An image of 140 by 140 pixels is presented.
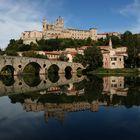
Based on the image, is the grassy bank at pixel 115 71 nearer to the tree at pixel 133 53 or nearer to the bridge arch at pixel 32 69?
the tree at pixel 133 53

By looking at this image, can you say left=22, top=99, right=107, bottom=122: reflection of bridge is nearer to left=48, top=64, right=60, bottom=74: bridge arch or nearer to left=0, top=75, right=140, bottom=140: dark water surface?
left=0, top=75, right=140, bottom=140: dark water surface

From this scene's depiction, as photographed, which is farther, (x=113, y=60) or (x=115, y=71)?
(x=113, y=60)

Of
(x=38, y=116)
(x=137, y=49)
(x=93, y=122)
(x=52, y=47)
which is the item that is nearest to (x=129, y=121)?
(x=93, y=122)

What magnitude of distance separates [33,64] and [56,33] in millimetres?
80615

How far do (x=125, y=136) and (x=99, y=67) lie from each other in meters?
75.2

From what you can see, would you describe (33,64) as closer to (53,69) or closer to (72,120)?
(53,69)

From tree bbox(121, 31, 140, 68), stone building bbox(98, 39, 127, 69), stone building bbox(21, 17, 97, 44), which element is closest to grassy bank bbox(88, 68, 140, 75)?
tree bbox(121, 31, 140, 68)

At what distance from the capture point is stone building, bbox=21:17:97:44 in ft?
527

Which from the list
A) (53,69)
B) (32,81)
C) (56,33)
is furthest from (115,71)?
(56,33)

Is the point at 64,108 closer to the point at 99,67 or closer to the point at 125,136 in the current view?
the point at 125,136

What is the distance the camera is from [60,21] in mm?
172875

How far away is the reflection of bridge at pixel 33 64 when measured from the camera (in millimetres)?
75875

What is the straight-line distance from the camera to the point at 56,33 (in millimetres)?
165875

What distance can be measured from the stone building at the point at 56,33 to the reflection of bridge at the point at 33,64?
68327 mm
